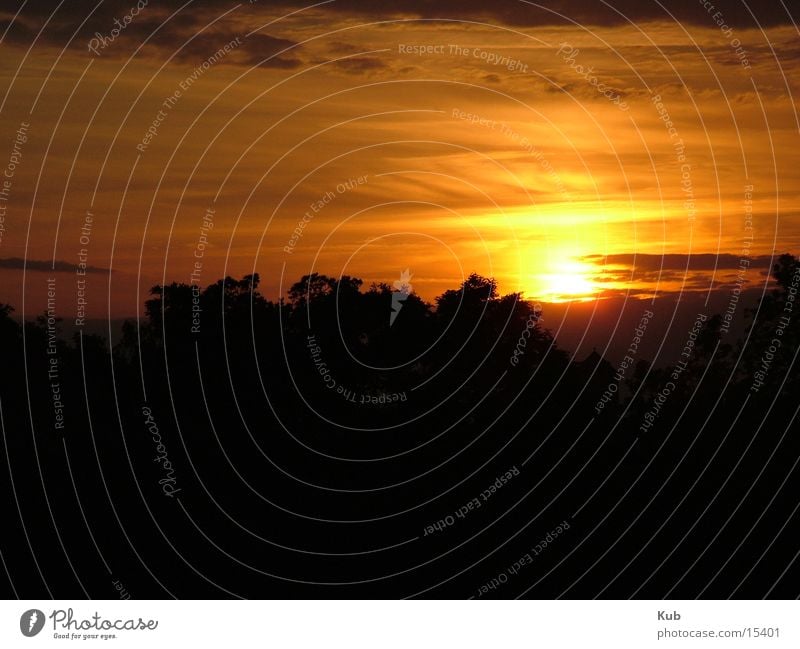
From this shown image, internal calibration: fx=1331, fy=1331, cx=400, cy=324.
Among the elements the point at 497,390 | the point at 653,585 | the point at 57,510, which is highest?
the point at 497,390

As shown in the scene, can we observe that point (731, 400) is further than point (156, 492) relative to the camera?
Yes

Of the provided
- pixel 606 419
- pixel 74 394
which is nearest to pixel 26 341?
pixel 74 394

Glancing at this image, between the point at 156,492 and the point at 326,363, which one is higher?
the point at 326,363
